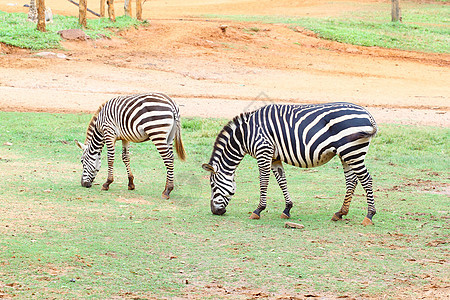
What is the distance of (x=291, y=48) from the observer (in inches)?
1211

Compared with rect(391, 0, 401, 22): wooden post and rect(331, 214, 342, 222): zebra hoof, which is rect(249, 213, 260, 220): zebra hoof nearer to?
rect(331, 214, 342, 222): zebra hoof

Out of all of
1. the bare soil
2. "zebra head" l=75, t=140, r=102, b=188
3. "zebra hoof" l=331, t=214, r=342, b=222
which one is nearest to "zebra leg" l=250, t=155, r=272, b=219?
"zebra hoof" l=331, t=214, r=342, b=222

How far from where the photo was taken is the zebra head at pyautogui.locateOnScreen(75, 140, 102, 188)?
10102mm

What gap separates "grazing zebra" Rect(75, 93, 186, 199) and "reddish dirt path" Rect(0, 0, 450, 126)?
21.6 feet

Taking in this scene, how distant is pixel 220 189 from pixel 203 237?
56.4 inches

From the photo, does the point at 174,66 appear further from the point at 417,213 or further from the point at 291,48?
the point at 417,213

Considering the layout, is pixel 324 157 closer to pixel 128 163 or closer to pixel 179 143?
pixel 179 143

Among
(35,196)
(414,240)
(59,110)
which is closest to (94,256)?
(35,196)

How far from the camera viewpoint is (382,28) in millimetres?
36469

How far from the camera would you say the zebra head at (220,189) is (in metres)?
8.44

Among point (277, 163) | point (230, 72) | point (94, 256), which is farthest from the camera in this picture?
point (230, 72)

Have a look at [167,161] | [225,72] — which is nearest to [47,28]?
[225,72]

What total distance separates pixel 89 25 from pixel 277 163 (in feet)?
75.6

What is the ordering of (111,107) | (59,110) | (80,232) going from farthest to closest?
1. (59,110)
2. (111,107)
3. (80,232)
